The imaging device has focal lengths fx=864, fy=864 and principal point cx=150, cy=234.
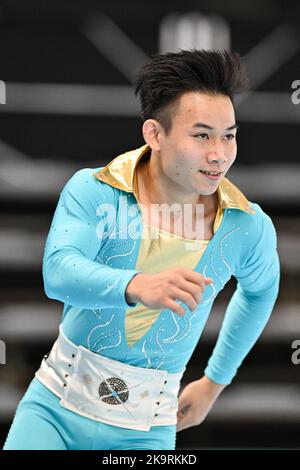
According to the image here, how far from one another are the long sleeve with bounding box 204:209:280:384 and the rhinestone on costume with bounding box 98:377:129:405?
0.45 metres

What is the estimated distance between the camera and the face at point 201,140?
2.15 metres

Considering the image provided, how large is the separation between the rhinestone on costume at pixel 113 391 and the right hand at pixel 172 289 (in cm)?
51

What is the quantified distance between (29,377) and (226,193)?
4.64ft

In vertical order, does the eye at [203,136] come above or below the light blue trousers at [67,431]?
above

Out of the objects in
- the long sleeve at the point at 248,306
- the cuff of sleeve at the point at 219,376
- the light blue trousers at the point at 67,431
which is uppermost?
the long sleeve at the point at 248,306

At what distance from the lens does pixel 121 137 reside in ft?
11.1

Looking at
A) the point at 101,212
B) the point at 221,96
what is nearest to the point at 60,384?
the point at 101,212

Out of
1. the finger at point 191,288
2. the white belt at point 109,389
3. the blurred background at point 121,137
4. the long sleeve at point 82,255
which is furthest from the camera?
the blurred background at point 121,137

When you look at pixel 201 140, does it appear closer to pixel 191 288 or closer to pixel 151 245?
pixel 151 245

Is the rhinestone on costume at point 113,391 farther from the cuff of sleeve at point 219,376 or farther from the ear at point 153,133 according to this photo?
the ear at point 153,133

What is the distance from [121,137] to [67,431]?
147 centimetres

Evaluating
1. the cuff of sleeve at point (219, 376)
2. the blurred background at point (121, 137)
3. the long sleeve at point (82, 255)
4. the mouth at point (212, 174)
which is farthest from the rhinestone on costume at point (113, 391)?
the blurred background at point (121, 137)

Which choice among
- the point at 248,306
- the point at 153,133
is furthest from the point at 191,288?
the point at 248,306
